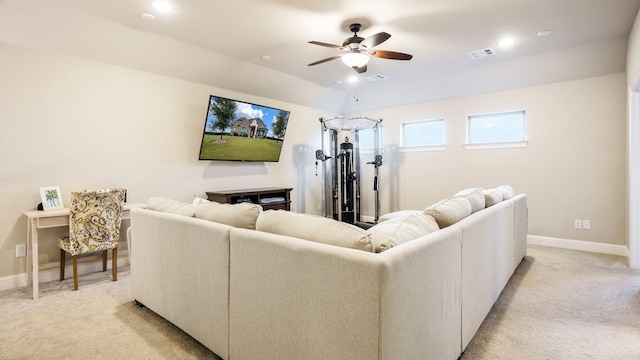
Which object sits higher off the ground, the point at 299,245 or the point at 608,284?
the point at 299,245

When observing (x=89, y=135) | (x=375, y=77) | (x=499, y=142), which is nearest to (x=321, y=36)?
(x=375, y=77)

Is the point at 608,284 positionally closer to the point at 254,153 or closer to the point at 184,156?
the point at 254,153

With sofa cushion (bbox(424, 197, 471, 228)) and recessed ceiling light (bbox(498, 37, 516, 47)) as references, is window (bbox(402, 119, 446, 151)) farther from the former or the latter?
sofa cushion (bbox(424, 197, 471, 228))

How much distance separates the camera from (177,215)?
2111mm

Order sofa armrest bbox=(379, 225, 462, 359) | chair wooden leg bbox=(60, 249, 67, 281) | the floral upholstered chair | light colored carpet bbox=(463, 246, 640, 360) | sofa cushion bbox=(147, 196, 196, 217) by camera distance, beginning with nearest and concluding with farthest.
Result: sofa armrest bbox=(379, 225, 462, 359), light colored carpet bbox=(463, 246, 640, 360), sofa cushion bbox=(147, 196, 196, 217), the floral upholstered chair, chair wooden leg bbox=(60, 249, 67, 281)

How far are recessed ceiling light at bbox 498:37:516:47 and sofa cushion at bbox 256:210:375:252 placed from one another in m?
3.57

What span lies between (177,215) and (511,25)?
3.72 m

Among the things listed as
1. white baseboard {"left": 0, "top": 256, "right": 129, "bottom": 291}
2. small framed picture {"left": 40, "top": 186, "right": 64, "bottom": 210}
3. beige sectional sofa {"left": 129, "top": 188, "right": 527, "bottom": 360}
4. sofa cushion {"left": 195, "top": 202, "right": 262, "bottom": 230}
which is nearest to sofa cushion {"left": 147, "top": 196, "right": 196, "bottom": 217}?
beige sectional sofa {"left": 129, "top": 188, "right": 527, "bottom": 360}

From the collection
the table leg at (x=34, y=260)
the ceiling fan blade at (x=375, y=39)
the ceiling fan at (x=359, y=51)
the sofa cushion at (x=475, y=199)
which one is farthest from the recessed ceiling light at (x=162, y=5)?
the sofa cushion at (x=475, y=199)

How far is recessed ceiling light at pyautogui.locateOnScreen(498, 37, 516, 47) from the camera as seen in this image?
12.2ft

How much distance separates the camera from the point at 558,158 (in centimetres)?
445

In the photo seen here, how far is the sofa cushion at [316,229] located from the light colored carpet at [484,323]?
939mm

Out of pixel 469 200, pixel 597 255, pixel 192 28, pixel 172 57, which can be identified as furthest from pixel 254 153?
pixel 597 255

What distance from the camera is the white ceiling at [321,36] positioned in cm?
293
